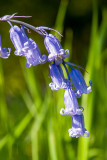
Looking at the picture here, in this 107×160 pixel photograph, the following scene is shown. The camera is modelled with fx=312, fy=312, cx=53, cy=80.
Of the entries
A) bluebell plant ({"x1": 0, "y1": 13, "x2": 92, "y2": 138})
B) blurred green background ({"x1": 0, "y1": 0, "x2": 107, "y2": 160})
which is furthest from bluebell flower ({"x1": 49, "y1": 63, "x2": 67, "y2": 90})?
blurred green background ({"x1": 0, "y1": 0, "x2": 107, "y2": 160})

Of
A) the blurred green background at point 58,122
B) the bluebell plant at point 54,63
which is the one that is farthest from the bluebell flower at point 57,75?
the blurred green background at point 58,122

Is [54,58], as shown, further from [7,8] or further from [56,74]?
[7,8]

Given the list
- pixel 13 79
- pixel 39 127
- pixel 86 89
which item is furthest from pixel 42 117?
pixel 13 79

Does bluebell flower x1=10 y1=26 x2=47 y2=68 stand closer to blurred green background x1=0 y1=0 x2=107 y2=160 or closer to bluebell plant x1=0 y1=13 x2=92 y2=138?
bluebell plant x1=0 y1=13 x2=92 y2=138

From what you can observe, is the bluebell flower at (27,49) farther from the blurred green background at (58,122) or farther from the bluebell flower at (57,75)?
the blurred green background at (58,122)

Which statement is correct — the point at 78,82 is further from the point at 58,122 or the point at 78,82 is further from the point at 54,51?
the point at 58,122

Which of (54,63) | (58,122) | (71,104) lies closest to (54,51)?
(54,63)
